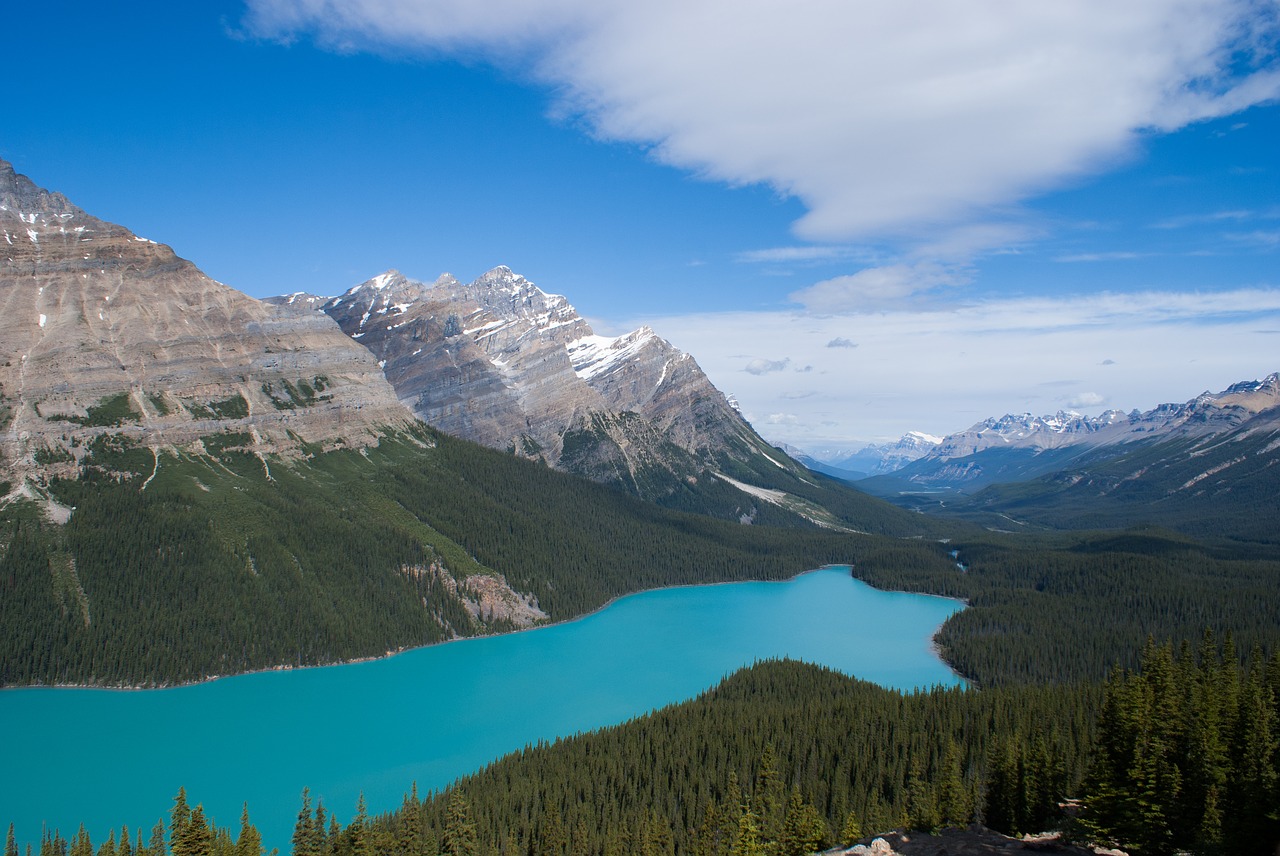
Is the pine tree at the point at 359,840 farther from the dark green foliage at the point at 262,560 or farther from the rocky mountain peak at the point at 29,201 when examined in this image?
the rocky mountain peak at the point at 29,201

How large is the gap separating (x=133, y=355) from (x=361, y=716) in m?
74.3

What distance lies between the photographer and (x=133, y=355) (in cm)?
12344

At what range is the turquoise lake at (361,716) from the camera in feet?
199

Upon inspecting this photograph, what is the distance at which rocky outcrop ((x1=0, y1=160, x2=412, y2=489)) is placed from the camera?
11075 cm

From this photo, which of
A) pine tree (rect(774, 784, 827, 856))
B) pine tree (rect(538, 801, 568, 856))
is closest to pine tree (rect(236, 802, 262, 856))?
pine tree (rect(538, 801, 568, 856))

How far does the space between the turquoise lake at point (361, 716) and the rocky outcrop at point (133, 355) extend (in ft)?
140

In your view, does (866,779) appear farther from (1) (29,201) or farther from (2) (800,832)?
(1) (29,201)

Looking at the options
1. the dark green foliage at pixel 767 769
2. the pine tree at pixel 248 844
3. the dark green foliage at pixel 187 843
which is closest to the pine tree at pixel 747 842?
the dark green foliage at pixel 767 769

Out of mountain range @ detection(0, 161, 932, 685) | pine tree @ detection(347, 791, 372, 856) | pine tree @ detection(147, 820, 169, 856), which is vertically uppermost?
mountain range @ detection(0, 161, 932, 685)

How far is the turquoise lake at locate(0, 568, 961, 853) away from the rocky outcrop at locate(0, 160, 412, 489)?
42.6 meters

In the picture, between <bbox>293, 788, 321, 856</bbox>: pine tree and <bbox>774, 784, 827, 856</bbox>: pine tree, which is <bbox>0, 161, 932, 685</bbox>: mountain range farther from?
<bbox>774, 784, 827, 856</bbox>: pine tree

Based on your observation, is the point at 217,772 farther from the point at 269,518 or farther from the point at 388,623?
the point at 269,518

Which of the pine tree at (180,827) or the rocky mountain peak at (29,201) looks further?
the rocky mountain peak at (29,201)

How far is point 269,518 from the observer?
11094 centimetres
